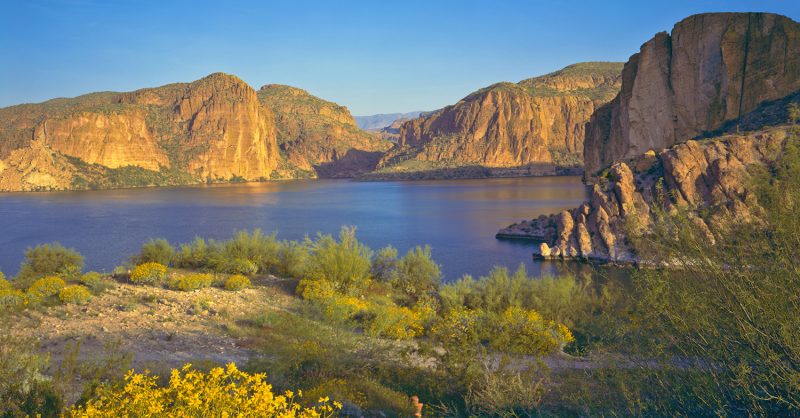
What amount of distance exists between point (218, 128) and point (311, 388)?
204879 mm

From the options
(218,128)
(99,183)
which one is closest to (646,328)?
(99,183)

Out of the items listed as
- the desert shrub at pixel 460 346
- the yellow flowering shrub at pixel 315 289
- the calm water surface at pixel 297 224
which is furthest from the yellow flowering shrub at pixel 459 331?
the calm water surface at pixel 297 224

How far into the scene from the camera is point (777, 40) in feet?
195

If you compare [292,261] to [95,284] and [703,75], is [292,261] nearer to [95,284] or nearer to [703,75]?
[95,284]

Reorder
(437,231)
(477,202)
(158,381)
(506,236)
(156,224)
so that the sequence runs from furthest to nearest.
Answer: (477,202), (156,224), (437,231), (506,236), (158,381)

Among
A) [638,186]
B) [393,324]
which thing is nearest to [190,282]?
[393,324]

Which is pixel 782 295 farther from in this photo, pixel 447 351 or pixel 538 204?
pixel 538 204

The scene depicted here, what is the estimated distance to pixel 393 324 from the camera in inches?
527

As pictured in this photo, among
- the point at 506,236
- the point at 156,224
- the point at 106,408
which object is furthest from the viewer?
the point at 156,224

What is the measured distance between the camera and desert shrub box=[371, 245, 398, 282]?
1988 centimetres

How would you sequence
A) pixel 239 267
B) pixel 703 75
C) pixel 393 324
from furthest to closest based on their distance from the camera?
pixel 703 75, pixel 239 267, pixel 393 324

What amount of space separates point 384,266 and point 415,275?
1.39 m

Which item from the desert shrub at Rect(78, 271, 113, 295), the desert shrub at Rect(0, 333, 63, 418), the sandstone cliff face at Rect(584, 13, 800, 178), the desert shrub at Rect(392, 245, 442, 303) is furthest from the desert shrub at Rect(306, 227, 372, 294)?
the sandstone cliff face at Rect(584, 13, 800, 178)

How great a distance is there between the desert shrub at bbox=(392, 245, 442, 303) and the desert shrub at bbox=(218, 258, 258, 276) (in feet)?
17.5
